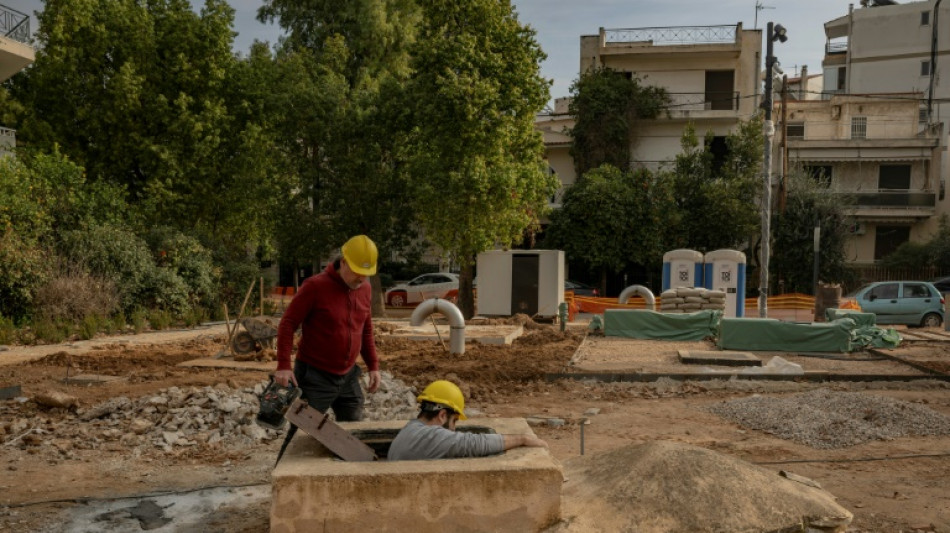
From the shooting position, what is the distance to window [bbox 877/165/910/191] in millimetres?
36875

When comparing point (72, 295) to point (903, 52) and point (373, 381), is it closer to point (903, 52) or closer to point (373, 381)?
point (373, 381)

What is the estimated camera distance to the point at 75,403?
388 inches

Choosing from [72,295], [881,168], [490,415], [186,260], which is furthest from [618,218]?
[490,415]

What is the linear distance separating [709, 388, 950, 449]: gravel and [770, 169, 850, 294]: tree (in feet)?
77.2

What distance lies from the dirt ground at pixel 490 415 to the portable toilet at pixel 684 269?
25.9 ft

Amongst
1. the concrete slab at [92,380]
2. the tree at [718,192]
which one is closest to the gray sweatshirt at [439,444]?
the concrete slab at [92,380]

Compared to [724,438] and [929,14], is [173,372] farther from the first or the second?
[929,14]

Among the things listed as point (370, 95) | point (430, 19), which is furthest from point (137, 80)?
point (430, 19)

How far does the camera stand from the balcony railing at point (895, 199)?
3572 cm

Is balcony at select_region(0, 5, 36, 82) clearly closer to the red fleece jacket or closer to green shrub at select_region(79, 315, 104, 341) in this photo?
green shrub at select_region(79, 315, 104, 341)

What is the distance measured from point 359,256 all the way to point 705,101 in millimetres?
33299

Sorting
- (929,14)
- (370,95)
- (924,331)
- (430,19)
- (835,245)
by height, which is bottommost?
(924,331)

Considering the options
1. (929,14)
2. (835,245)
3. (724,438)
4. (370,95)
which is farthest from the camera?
(929,14)

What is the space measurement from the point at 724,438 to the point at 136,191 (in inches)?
884
